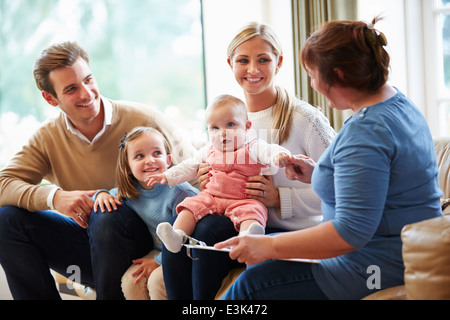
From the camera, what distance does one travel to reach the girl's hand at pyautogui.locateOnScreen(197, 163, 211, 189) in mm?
1949

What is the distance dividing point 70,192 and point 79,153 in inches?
9.5

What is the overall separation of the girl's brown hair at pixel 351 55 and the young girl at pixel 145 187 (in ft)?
3.02

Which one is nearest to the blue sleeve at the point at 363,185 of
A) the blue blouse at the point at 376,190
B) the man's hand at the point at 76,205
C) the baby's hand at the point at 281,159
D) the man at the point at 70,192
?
the blue blouse at the point at 376,190

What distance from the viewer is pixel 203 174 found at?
1979 mm

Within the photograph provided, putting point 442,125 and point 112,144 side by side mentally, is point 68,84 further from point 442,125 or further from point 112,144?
point 442,125

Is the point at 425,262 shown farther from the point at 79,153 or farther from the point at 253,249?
the point at 79,153

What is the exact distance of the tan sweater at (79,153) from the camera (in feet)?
7.52

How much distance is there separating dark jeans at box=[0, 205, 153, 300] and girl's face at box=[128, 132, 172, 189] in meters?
0.17

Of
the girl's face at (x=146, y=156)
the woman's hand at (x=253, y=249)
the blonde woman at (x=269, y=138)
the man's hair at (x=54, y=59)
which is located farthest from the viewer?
the man's hair at (x=54, y=59)

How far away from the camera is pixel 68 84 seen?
2.21 m

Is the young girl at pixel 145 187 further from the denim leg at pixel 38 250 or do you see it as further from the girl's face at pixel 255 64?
the girl's face at pixel 255 64

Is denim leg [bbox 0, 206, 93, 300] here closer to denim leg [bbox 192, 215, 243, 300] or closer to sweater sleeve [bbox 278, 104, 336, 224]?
denim leg [bbox 192, 215, 243, 300]

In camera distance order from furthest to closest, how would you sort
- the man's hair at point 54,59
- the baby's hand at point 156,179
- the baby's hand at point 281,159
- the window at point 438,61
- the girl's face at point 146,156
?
1. the window at point 438,61
2. the man's hair at point 54,59
3. the girl's face at point 146,156
4. the baby's hand at point 156,179
5. the baby's hand at point 281,159
